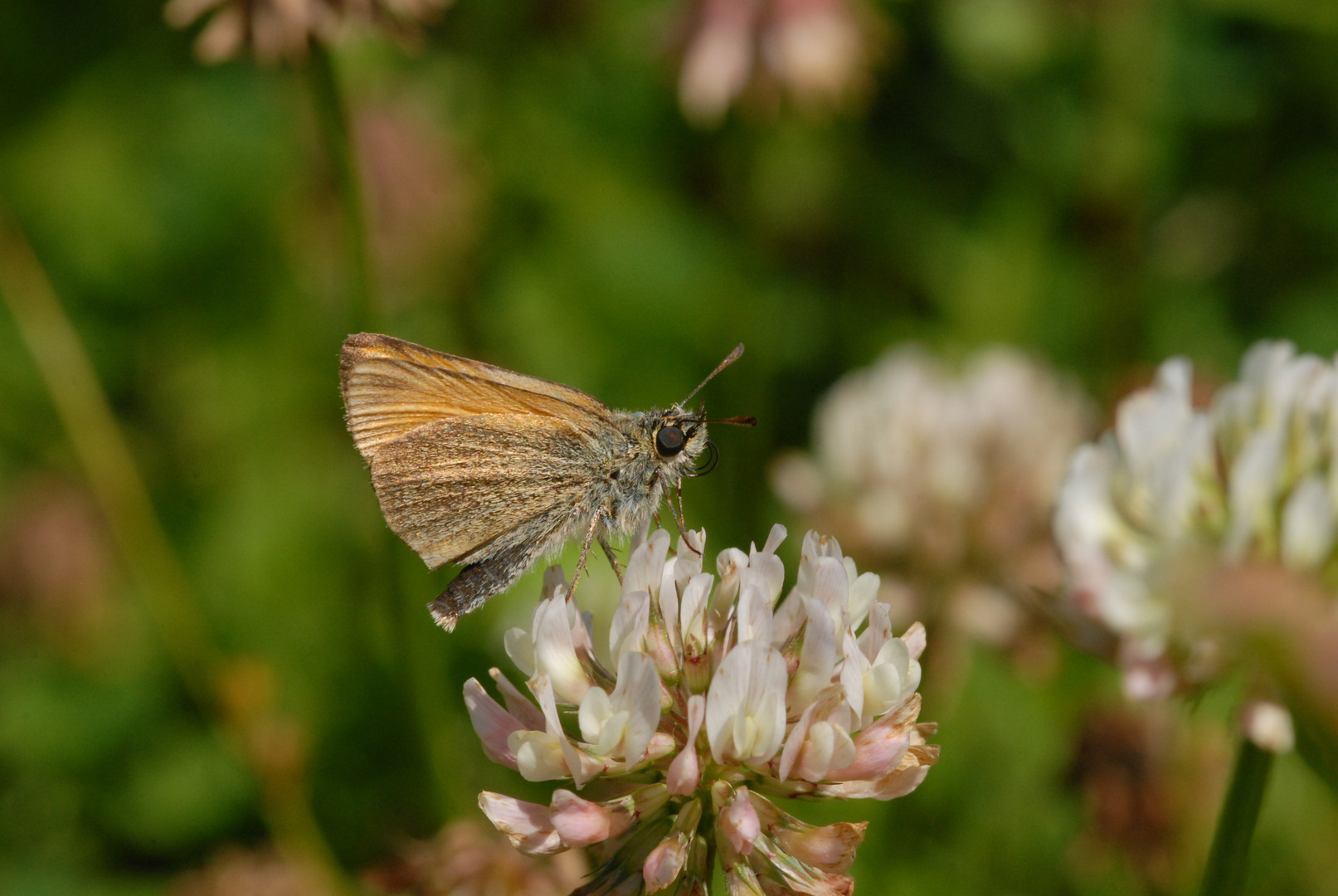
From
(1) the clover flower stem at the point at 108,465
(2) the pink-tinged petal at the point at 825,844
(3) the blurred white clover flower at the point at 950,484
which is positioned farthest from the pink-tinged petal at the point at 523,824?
(1) the clover flower stem at the point at 108,465

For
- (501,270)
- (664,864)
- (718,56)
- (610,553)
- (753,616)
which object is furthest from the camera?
(501,270)

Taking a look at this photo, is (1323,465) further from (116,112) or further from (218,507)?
(116,112)

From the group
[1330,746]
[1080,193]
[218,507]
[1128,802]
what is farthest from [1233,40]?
[1330,746]

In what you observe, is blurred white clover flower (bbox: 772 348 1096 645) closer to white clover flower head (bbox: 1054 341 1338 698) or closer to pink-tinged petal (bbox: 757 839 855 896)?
white clover flower head (bbox: 1054 341 1338 698)

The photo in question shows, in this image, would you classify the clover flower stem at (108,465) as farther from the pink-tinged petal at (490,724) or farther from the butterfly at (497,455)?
the pink-tinged petal at (490,724)

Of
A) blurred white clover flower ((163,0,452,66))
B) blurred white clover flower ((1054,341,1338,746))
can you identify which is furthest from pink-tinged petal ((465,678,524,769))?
blurred white clover flower ((163,0,452,66))

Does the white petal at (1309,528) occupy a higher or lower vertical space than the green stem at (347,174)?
lower

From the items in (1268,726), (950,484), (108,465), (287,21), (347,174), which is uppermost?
(287,21)

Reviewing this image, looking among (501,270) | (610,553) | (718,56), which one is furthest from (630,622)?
(501,270)

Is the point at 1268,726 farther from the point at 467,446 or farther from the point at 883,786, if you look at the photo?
the point at 467,446
